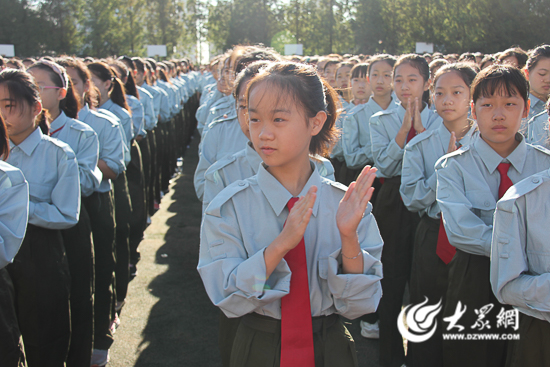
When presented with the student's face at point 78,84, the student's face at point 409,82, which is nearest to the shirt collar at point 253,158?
the student's face at point 409,82

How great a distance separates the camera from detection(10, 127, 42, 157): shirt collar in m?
3.15

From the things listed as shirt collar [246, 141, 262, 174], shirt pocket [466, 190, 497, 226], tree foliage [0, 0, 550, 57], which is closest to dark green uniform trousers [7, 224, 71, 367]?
shirt collar [246, 141, 262, 174]

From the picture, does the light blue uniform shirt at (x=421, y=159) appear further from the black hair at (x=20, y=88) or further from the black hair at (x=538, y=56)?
the black hair at (x=20, y=88)

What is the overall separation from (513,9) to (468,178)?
1047 inches

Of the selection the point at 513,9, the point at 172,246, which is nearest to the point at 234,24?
the point at 513,9

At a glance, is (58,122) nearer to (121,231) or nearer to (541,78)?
(121,231)

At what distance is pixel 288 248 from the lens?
5.66 ft

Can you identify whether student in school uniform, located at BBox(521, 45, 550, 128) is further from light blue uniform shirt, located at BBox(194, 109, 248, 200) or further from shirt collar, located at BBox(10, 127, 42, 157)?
shirt collar, located at BBox(10, 127, 42, 157)

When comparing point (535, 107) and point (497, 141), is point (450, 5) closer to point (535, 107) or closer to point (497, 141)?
point (535, 107)

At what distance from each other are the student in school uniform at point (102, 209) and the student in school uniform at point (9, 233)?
1.50 metres

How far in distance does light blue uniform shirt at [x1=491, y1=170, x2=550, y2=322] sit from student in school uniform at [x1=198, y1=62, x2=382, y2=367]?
63 centimetres

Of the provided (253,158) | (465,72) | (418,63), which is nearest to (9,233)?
(253,158)

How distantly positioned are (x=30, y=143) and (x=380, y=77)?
3.26m

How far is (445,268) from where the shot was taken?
10.6 feet
